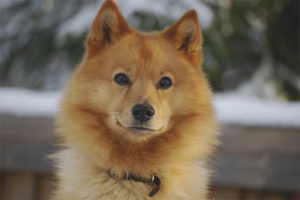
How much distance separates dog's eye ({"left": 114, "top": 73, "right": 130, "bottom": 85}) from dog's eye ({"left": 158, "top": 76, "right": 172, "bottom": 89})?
193mm

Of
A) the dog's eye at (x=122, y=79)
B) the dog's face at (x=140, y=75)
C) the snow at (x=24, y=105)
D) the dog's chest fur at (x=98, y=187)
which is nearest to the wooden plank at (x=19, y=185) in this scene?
the snow at (x=24, y=105)

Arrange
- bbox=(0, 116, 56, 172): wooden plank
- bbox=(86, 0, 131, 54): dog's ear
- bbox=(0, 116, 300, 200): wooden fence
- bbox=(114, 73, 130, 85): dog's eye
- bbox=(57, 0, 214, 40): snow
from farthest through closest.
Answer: bbox=(57, 0, 214, 40): snow < bbox=(0, 116, 56, 172): wooden plank < bbox=(0, 116, 300, 200): wooden fence < bbox=(86, 0, 131, 54): dog's ear < bbox=(114, 73, 130, 85): dog's eye

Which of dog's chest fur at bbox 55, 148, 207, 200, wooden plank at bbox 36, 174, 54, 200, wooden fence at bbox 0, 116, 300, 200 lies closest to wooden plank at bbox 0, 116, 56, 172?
wooden fence at bbox 0, 116, 300, 200

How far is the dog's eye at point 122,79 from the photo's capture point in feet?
6.56

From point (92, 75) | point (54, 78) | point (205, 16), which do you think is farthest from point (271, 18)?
point (92, 75)

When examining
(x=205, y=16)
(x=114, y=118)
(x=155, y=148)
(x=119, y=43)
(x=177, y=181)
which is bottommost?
(x=177, y=181)

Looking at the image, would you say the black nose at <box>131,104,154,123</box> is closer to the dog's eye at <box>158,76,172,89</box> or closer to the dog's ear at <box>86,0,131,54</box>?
the dog's eye at <box>158,76,172,89</box>

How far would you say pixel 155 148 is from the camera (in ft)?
6.44

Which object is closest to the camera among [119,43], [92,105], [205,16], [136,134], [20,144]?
[136,134]

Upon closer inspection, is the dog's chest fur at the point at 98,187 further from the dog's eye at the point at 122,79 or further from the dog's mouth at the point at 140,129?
the dog's eye at the point at 122,79

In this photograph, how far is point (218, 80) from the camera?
14.8 ft

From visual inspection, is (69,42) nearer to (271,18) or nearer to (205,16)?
(205,16)

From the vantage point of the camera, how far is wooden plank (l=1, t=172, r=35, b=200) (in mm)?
3312

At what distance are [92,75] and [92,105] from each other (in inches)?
7.6
